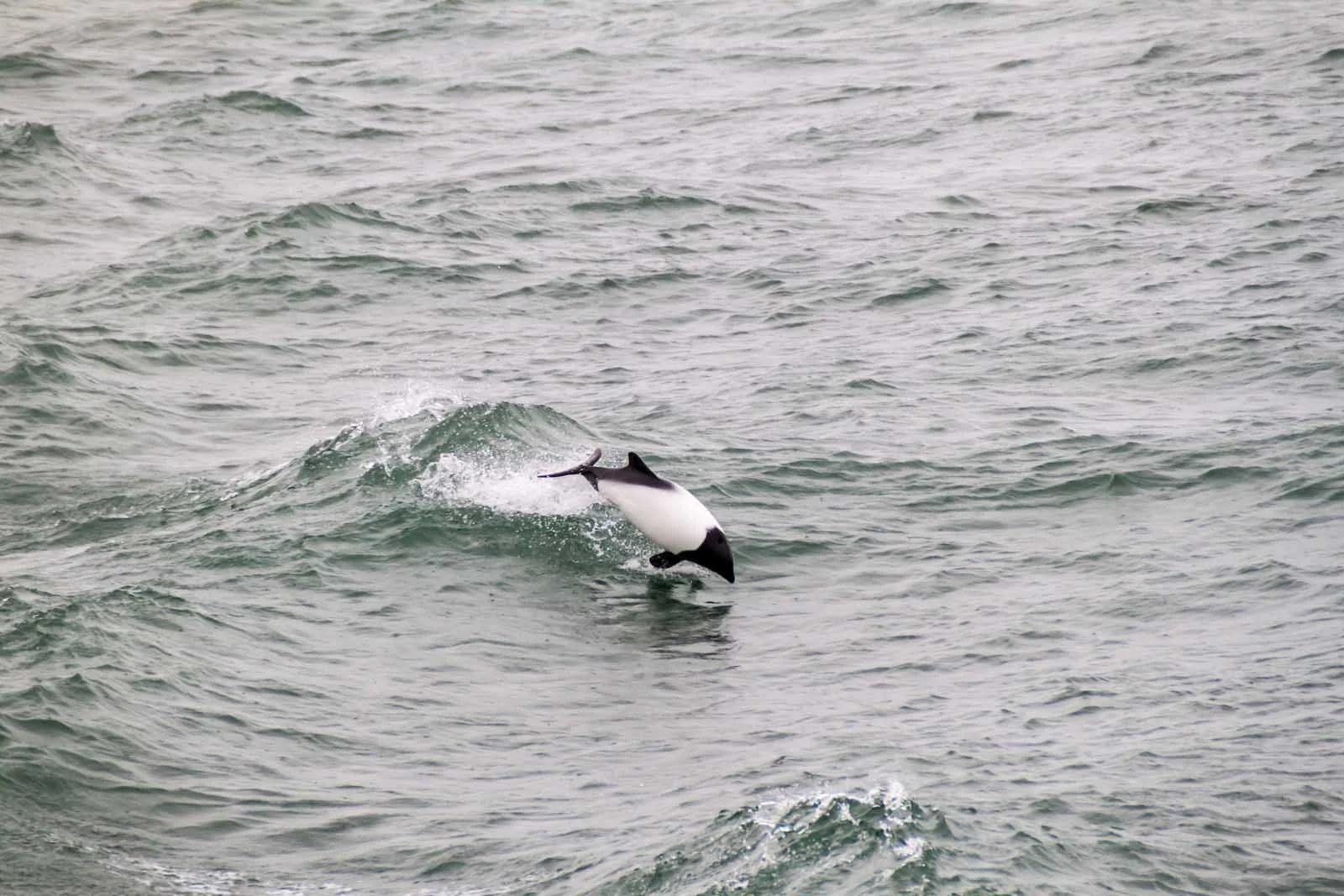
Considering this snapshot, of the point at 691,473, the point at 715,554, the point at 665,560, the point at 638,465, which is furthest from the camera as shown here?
the point at 691,473

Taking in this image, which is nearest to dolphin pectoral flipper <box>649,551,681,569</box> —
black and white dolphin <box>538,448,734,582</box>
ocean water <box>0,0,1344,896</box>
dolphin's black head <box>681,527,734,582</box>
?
black and white dolphin <box>538,448,734,582</box>

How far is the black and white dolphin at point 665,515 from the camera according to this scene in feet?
50.2

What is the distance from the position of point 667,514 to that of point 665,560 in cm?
45

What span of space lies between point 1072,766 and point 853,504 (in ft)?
18.8

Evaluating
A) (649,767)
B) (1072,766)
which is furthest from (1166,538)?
(649,767)

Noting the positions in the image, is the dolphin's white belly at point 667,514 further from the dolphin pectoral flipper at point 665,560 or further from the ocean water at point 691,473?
the ocean water at point 691,473

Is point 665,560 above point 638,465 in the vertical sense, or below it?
below

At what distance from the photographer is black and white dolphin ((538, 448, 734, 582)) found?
15.3 meters

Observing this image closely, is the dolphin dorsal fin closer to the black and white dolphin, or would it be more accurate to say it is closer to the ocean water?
the black and white dolphin

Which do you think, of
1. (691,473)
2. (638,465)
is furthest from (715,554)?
(691,473)

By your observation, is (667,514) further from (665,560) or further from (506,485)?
(506,485)

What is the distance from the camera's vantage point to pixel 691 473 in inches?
703

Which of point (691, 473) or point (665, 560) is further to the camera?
point (691, 473)

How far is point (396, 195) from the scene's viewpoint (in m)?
27.8
